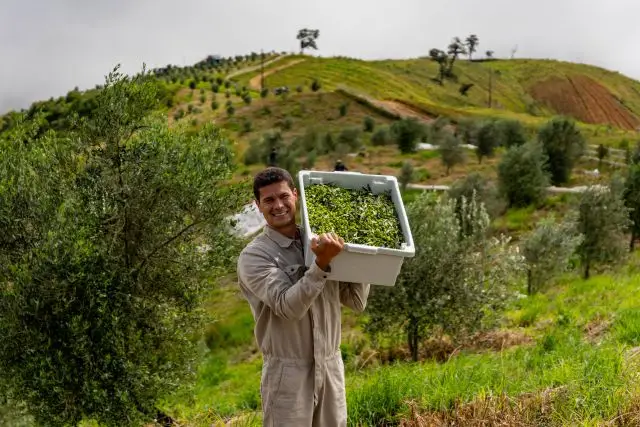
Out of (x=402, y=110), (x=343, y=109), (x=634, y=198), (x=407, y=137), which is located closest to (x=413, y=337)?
(x=634, y=198)

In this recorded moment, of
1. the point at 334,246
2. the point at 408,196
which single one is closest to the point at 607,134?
the point at 408,196

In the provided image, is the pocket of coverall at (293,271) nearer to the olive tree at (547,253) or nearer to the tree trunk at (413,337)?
the tree trunk at (413,337)

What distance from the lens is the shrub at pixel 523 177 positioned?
42875 millimetres

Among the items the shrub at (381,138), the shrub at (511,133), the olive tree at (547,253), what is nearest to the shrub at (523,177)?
the olive tree at (547,253)

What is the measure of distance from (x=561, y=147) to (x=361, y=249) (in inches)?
1987

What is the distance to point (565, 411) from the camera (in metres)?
5.40

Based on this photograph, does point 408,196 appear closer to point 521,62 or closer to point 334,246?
point 334,246

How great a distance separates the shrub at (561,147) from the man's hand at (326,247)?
161 feet

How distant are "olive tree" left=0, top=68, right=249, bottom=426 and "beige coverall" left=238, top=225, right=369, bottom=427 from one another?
4340 millimetres

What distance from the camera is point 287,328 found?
13.6ft

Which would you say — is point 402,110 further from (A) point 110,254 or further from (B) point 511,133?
(A) point 110,254

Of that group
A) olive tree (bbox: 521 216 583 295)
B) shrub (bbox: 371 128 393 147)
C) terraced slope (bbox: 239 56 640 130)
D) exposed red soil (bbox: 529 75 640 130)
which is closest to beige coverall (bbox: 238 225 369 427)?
olive tree (bbox: 521 216 583 295)

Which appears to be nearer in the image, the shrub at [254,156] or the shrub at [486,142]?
the shrub at [486,142]

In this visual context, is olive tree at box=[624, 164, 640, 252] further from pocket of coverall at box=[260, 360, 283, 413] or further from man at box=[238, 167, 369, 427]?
pocket of coverall at box=[260, 360, 283, 413]
